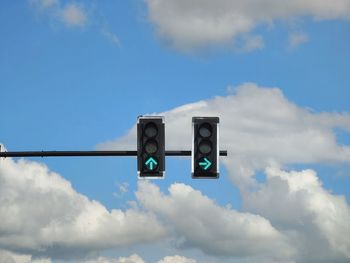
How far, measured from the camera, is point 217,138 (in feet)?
46.1

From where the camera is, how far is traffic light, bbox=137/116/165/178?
46.2ft

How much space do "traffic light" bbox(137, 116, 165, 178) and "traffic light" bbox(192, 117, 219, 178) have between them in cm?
69

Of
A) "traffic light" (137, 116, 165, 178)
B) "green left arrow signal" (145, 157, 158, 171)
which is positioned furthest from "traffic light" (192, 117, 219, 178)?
"green left arrow signal" (145, 157, 158, 171)

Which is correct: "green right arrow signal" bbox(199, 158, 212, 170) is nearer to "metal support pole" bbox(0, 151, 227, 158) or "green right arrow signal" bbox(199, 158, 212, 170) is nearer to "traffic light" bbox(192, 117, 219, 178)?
"traffic light" bbox(192, 117, 219, 178)

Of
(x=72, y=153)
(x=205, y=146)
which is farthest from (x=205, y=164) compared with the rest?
(x=72, y=153)

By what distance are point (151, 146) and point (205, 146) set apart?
1.16 m

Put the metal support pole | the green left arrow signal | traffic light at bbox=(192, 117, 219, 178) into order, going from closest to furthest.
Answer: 1. traffic light at bbox=(192, 117, 219, 178)
2. the green left arrow signal
3. the metal support pole

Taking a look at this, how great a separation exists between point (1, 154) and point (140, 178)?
128 inches

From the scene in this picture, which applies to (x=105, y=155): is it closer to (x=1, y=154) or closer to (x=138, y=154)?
(x=138, y=154)

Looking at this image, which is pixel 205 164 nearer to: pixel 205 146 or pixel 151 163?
pixel 205 146

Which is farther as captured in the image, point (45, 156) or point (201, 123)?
point (45, 156)

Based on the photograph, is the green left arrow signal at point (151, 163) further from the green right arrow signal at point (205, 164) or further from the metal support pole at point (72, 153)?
the green right arrow signal at point (205, 164)

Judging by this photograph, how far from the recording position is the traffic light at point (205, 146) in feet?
46.0

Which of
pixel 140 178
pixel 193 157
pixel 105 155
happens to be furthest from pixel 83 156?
pixel 193 157
